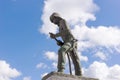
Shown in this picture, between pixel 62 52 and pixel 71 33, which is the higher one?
pixel 71 33

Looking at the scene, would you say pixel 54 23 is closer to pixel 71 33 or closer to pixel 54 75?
pixel 71 33

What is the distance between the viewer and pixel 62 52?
13328mm

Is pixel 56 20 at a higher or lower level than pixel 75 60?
higher

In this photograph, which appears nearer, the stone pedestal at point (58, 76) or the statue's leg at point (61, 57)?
the stone pedestal at point (58, 76)

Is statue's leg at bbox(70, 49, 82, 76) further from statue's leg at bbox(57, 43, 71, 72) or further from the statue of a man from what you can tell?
statue's leg at bbox(57, 43, 71, 72)

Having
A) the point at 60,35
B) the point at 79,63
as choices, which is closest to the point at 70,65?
the point at 79,63

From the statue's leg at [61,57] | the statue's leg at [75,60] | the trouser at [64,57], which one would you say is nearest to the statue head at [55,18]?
the trouser at [64,57]

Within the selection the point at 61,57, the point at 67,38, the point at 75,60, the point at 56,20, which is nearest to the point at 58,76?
the point at 61,57

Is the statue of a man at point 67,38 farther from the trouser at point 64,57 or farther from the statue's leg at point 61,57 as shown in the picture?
the statue's leg at point 61,57

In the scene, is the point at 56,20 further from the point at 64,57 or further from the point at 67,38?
the point at 64,57

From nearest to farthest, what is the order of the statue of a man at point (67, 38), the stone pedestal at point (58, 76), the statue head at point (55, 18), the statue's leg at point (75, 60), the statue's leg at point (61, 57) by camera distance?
the stone pedestal at point (58, 76), the statue's leg at point (61, 57), the statue of a man at point (67, 38), the statue's leg at point (75, 60), the statue head at point (55, 18)

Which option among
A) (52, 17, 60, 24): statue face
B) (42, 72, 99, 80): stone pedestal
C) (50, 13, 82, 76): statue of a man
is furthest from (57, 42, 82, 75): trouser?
(52, 17, 60, 24): statue face

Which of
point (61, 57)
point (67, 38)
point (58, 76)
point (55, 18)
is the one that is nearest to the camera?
point (58, 76)

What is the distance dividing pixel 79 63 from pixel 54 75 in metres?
1.62
